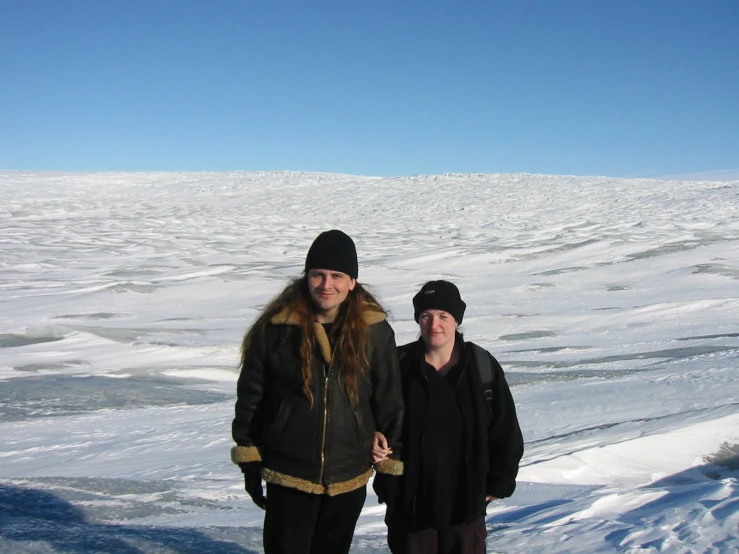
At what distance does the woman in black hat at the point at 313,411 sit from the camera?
2.11m

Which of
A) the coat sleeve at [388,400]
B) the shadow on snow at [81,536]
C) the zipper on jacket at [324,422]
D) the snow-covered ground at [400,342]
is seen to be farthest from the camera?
the snow-covered ground at [400,342]

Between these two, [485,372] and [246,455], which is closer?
[246,455]

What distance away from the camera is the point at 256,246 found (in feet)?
60.1

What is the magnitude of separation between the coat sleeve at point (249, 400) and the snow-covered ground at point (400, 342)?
97 cm

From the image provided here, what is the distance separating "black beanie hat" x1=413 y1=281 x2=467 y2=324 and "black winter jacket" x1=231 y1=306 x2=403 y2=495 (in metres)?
0.26

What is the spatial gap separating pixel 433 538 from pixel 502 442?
0.38m

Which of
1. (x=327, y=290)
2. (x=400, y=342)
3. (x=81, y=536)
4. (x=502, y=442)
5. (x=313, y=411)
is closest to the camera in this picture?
(x=313, y=411)

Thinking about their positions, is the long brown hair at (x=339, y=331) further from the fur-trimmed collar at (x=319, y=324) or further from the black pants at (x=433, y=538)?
the black pants at (x=433, y=538)

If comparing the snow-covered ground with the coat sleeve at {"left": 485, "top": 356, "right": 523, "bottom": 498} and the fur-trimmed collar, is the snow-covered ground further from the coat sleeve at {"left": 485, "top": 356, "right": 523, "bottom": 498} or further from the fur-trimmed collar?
the fur-trimmed collar

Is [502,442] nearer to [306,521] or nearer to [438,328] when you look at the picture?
[438,328]

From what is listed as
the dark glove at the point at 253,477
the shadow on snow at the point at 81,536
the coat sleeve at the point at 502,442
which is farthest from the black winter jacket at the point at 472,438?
the shadow on snow at the point at 81,536

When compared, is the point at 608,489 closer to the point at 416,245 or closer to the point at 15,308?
the point at 15,308

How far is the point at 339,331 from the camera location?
218 centimetres

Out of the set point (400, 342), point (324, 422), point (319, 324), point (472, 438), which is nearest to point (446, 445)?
point (472, 438)
